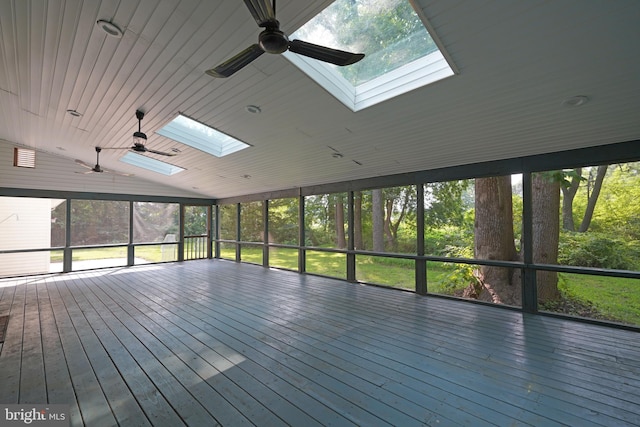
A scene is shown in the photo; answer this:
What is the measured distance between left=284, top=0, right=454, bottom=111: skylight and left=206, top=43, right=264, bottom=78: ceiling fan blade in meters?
0.90

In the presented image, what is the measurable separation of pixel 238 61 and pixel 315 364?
2680 mm

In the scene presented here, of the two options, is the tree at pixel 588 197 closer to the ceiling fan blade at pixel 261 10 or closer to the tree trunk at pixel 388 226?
the tree trunk at pixel 388 226

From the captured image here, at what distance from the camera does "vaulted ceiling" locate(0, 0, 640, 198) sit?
2.14m

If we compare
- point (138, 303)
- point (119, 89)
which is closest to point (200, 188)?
point (138, 303)

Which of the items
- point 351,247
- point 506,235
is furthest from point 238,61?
point 506,235

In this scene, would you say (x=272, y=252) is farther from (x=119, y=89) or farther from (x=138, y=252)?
(x=119, y=89)

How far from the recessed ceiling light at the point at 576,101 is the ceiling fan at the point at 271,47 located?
2451 mm

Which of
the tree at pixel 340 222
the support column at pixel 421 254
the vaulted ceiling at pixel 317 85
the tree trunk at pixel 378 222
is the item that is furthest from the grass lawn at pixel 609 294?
the tree at pixel 340 222

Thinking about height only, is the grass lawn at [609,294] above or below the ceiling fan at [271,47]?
below

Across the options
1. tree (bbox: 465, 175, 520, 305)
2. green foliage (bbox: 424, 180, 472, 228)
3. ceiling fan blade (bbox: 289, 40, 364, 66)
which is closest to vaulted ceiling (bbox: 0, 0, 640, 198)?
ceiling fan blade (bbox: 289, 40, 364, 66)

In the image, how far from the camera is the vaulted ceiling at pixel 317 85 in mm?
2141

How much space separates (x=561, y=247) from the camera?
6719mm

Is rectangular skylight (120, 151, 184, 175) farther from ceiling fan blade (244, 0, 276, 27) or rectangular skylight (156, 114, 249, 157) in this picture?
ceiling fan blade (244, 0, 276, 27)

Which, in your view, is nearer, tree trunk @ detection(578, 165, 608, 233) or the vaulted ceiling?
the vaulted ceiling
